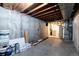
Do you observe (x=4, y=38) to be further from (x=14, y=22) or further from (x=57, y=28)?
(x=57, y=28)

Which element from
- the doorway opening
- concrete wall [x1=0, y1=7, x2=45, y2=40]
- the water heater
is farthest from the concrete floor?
the doorway opening

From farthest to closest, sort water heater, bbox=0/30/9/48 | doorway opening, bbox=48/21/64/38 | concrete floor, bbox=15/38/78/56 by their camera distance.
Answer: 1. doorway opening, bbox=48/21/64/38
2. concrete floor, bbox=15/38/78/56
3. water heater, bbox=0/30/9/48

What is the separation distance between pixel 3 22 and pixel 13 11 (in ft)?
2.59

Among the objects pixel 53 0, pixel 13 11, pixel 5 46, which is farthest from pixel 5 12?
pixel 53 0

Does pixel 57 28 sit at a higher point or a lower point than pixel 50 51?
higher

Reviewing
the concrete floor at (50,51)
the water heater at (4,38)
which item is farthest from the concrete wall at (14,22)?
the concrete floor at (50,51)

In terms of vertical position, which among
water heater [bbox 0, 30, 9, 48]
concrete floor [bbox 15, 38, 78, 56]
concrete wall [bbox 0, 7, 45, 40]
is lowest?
concrete floor [bbox 15, 38, 78, 56]

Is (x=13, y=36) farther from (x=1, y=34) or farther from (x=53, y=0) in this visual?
(x=53, y=0)

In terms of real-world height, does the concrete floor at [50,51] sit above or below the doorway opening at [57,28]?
below

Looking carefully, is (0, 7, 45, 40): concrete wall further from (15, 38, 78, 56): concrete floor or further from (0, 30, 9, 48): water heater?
(15, 38, 78, 56): concrete floor

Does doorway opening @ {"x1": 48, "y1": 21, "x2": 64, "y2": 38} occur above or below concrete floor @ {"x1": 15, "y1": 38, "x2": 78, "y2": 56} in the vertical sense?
above

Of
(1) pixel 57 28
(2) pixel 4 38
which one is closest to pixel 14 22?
(2) pixel 4 38

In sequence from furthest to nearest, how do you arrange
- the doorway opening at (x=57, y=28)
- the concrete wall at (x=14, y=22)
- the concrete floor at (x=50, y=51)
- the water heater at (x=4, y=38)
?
the doorway opening at (x=57, y=28), the concrete floor at (x=50, y=51), the concrete wall at (x=14, y=22), the water heater at (x=4, y=38)

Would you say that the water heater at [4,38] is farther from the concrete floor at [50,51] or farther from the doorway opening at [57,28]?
the doorway opening at [57,28]
